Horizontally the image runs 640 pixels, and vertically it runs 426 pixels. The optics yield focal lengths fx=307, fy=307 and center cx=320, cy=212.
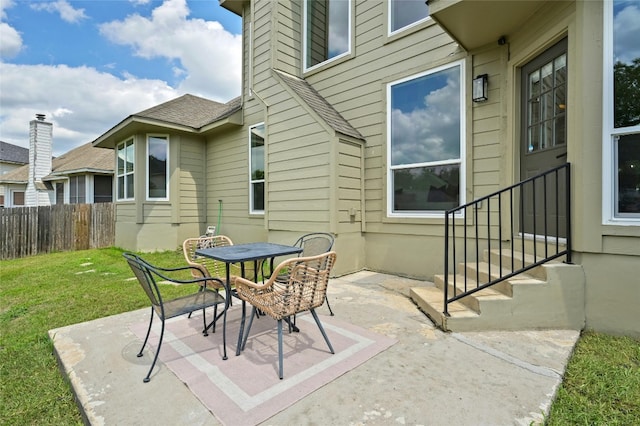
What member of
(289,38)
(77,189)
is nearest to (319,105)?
(289,38)

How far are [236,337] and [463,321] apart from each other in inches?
81.5

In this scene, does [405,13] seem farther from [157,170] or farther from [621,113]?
[157,170]

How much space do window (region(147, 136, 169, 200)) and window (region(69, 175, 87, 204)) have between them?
707 centimetres

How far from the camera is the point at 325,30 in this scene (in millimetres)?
6223

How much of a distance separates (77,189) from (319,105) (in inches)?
510

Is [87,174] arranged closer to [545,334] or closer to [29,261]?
[29,261]

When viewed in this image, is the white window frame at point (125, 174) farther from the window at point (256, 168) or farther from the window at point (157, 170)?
the window at point (256, 168)

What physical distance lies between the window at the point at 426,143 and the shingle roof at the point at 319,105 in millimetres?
734

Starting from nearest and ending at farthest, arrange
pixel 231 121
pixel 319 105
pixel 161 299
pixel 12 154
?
pixel 161 299, pixel 319 105, pixel 231 121, pixel 12 154

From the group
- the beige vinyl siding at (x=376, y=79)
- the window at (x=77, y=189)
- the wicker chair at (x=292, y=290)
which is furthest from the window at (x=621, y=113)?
the window at (x=77, y=189)

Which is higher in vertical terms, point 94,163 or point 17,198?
point 94,163

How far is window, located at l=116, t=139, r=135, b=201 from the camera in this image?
848 centimetres

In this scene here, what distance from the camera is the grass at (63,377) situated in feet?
5.95

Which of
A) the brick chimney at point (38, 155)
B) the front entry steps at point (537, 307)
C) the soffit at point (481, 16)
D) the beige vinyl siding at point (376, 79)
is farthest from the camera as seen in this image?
Result: the brick chimney at point (38, 155)
